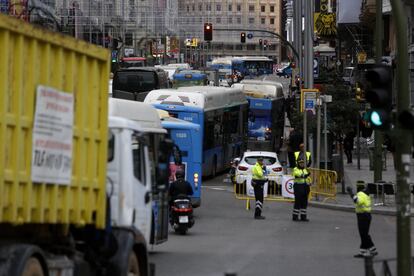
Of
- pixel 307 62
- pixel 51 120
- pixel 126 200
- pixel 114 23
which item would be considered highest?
pixel 114 23

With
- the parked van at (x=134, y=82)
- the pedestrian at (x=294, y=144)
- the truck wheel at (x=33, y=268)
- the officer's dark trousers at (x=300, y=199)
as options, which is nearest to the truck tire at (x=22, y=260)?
the truck wheel at (x=33, y=268)

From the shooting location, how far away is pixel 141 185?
13.3m

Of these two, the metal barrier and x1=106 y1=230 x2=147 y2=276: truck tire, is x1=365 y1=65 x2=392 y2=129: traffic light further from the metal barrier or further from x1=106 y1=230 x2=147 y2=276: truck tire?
the metal barrier

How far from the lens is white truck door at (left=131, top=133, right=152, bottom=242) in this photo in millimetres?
13117

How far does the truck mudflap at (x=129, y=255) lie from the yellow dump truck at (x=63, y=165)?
0.01 m

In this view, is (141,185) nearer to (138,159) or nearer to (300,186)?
(138,159)

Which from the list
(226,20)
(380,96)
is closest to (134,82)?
(380,96)

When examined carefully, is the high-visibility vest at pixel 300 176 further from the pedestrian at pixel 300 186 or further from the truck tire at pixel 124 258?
the truck tire at pixel 124 258

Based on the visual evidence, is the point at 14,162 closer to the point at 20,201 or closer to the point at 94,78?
the point at 20,201

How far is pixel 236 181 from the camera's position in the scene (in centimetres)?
3341

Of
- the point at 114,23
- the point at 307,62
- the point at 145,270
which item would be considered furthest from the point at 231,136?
the point at 114,23

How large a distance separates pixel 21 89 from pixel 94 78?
5.86ft

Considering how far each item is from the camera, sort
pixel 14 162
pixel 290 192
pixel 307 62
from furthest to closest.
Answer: pixel 307 62
pixel 290 192
pixel 14 162

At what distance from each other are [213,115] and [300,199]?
13740 mm
